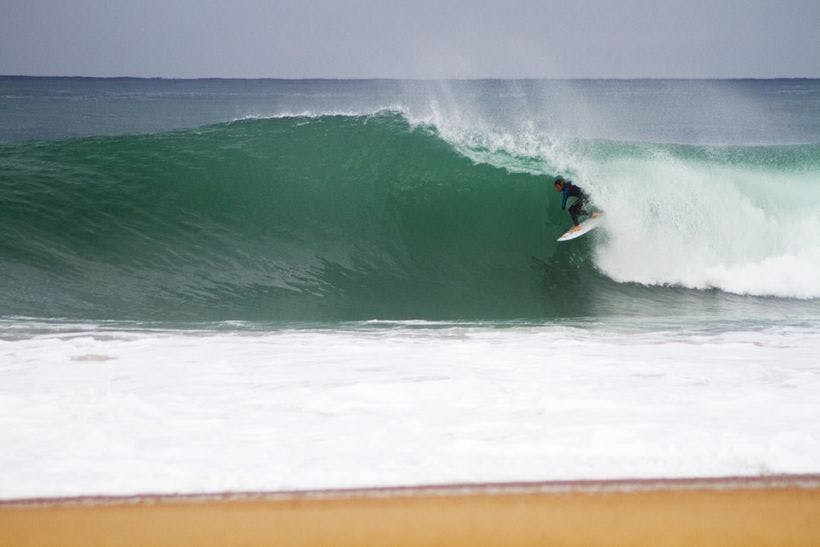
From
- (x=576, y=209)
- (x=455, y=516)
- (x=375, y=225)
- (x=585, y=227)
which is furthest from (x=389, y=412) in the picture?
(x=375, y=225)

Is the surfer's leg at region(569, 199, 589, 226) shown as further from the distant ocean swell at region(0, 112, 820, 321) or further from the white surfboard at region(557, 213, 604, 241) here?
the distant ocean swell at region(0, 112, 820, 321)

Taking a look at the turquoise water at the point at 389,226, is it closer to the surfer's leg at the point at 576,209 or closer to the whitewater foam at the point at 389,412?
the surfer's leg at the point at 576,209

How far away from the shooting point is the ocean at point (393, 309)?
115 inches

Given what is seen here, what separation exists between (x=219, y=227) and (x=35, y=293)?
10.1 feet

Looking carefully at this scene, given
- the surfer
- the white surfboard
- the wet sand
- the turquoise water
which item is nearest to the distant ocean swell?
the turquoise water

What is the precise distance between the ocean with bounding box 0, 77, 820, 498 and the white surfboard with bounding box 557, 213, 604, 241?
0.18 m

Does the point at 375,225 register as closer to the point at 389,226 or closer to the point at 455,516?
the point at 389,226

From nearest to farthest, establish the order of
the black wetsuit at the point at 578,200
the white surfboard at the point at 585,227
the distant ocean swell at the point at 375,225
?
the distant ocean swell at the point at 375,225 < the white surfboard at the point at 585,227 < the black wetsuit at the point at 578,200

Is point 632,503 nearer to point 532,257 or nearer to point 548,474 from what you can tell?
point 548,474

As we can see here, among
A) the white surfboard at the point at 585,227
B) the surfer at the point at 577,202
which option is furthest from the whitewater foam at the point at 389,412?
the surfer at the point at 577,202

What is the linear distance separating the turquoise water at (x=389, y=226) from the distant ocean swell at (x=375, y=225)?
0.04m

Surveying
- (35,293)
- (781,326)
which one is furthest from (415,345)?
(35,293)

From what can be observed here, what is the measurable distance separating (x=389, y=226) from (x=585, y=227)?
2701mm

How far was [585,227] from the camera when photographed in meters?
9.14
